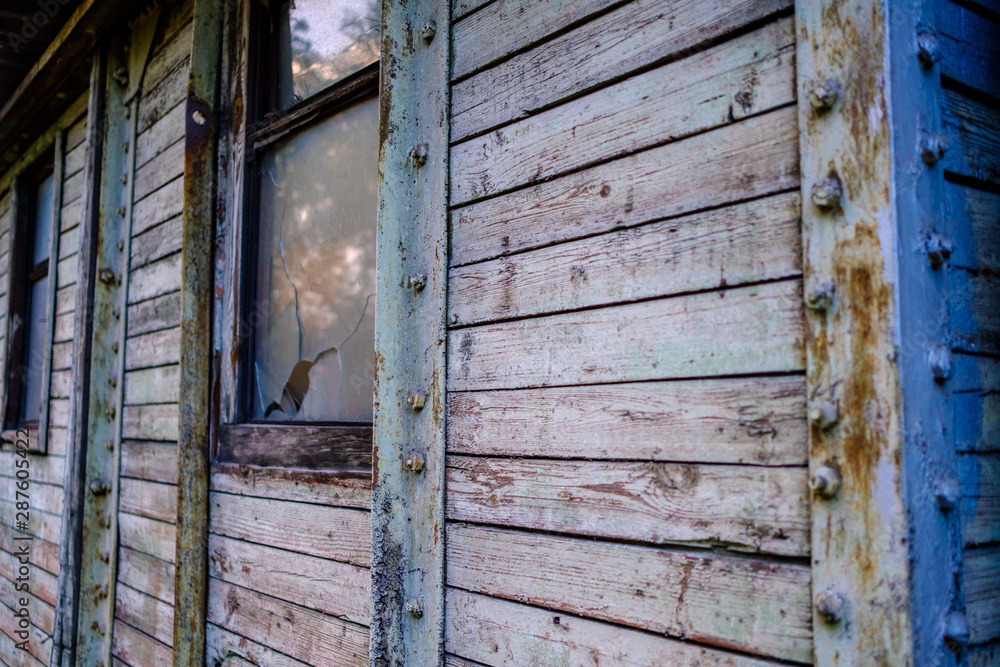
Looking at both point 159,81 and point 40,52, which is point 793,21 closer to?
point 159,81

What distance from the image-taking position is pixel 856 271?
0.95m

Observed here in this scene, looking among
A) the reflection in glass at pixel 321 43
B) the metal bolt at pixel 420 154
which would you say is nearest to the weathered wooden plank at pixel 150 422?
the reflection in glass at pixel 321 43

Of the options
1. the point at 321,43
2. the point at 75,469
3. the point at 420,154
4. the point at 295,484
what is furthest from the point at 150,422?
the point at 420,154

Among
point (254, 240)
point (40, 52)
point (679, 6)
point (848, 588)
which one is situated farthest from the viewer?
point (40, 52)

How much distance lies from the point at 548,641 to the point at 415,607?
37 cm

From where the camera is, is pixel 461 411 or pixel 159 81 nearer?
pixel 461 411

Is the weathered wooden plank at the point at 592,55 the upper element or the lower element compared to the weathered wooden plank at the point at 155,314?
upper

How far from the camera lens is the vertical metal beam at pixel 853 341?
904mm

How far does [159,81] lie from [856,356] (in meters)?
3.37

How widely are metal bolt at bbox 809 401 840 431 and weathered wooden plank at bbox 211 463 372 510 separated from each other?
4.08 ft

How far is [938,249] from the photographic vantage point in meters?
0.97

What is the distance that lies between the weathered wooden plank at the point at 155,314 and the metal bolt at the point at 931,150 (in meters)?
2.67

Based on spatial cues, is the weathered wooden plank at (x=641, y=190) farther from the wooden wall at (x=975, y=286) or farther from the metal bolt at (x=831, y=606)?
the metal bolt at (x=831, y=606)

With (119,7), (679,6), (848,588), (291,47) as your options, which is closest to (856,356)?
(848,588)
